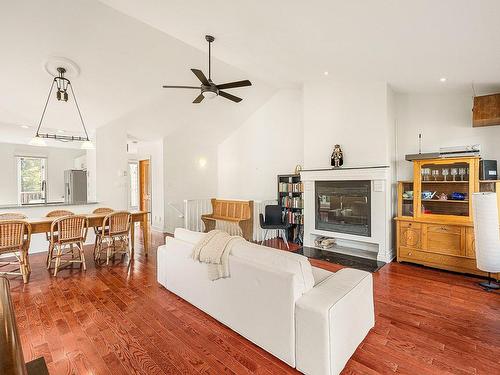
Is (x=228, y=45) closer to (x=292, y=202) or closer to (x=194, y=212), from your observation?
(x=292, y=202)

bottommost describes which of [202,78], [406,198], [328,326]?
[328,326]

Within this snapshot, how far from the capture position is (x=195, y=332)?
2.32m

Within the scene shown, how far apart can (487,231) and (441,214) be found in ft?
3.54

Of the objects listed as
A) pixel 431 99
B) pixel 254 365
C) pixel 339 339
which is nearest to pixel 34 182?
pixel 254 365

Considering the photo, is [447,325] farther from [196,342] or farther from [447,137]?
[447,137]

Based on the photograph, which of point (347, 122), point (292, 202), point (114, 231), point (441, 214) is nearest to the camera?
point (441, 214)

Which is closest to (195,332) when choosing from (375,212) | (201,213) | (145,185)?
(375,212)

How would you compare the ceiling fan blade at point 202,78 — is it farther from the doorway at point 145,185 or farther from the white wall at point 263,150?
the doorway at point 145,185

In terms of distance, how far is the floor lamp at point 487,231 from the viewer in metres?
3.02

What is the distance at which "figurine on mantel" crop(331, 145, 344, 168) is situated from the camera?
4805mm

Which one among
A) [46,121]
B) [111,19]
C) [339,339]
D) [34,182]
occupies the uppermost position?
[111,19]

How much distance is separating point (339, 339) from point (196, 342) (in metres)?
1.18

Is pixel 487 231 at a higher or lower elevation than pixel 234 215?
higher

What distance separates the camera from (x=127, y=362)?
1.94 m
